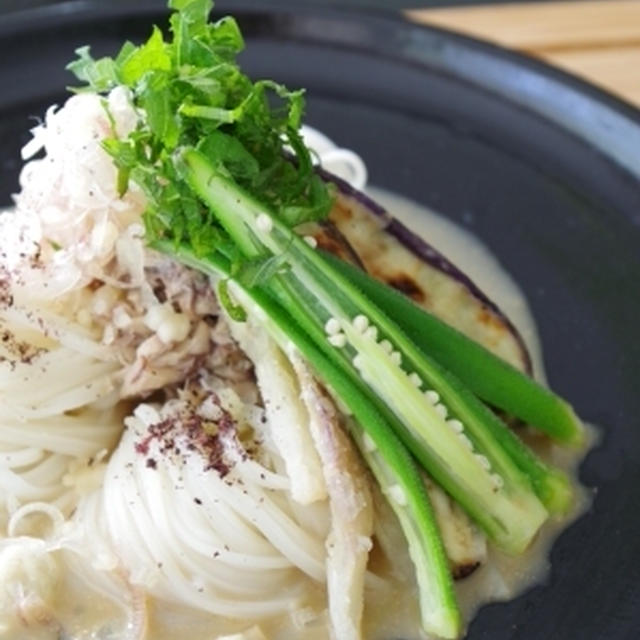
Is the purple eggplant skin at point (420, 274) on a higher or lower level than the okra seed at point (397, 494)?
higher

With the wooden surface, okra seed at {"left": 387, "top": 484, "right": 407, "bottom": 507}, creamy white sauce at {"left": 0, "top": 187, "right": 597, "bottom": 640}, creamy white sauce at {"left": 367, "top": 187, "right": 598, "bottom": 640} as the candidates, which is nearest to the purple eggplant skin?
creamy white sauce at {"left": 367, "top": 187, "right": 598, "bottom": 640}

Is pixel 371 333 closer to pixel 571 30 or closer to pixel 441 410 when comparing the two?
pixel 441 410

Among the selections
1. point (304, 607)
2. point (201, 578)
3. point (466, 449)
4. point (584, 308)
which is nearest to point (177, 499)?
point (201, 578)

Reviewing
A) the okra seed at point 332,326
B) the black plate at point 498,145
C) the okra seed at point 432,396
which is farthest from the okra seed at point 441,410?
the black plate at point 498,145

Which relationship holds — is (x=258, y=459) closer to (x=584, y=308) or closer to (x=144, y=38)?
(x=584, y=308)

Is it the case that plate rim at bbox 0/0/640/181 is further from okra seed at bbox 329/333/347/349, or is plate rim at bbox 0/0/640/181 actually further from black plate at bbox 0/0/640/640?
okra seed at bbox 329/333/347/349

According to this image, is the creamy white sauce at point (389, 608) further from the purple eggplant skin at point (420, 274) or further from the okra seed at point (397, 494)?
the purple eggplant skin at point (420, 274)

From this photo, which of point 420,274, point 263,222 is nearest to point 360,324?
point 263,222
